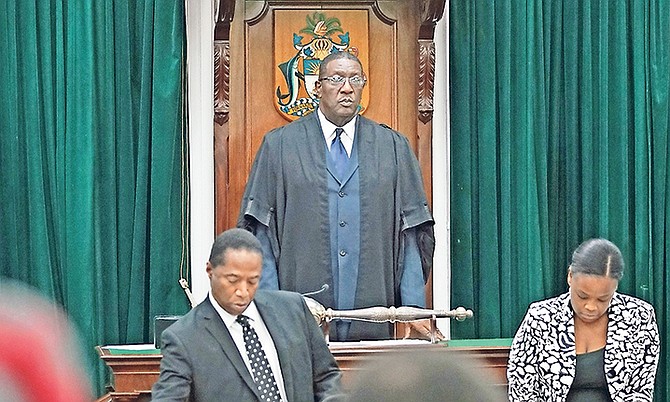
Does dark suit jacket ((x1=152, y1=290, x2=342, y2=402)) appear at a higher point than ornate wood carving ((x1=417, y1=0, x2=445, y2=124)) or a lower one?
lower

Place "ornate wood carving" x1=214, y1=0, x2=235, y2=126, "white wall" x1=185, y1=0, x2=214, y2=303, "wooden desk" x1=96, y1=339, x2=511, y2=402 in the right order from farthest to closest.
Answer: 1. "white wall" x1=185, y1=0, x2=214, y2=303
2. "ornate wood carving" x1=214, y1=0, x2=235, y2=126
3. "wooden desk" x1=96, y1=339, x2=511, y2=402

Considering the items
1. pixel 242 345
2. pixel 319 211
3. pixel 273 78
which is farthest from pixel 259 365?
pixel 273 78

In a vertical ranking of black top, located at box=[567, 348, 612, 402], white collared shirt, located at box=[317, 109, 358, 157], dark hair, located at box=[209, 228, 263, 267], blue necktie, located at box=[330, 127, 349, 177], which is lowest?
black top, located at box=[567, 348, 612, 402]

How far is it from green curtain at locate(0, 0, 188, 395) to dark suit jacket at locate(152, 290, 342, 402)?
1.70 metres

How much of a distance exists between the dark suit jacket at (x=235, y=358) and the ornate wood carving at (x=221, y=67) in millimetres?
1699

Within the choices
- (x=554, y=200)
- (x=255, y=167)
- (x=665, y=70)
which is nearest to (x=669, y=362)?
(x=554, y=200)

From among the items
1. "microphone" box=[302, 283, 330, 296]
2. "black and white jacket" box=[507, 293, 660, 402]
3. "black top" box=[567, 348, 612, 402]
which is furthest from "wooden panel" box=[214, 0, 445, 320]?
"black top" box=[567, 348, 612, 402]

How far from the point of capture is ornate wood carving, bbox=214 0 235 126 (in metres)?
4.70

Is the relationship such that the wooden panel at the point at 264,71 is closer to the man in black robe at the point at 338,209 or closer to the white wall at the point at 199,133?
the white wall at the point at 199,133

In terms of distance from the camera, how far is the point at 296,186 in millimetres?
4320

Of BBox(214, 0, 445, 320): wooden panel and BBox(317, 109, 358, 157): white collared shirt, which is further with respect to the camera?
BBox(214, 0, 445, 320): wooden panel

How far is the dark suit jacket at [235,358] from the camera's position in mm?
2994

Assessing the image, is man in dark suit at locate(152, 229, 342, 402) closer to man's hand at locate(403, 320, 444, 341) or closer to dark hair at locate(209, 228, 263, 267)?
dark hair at locate(209, 228, 263, 267)

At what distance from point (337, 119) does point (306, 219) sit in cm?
40
